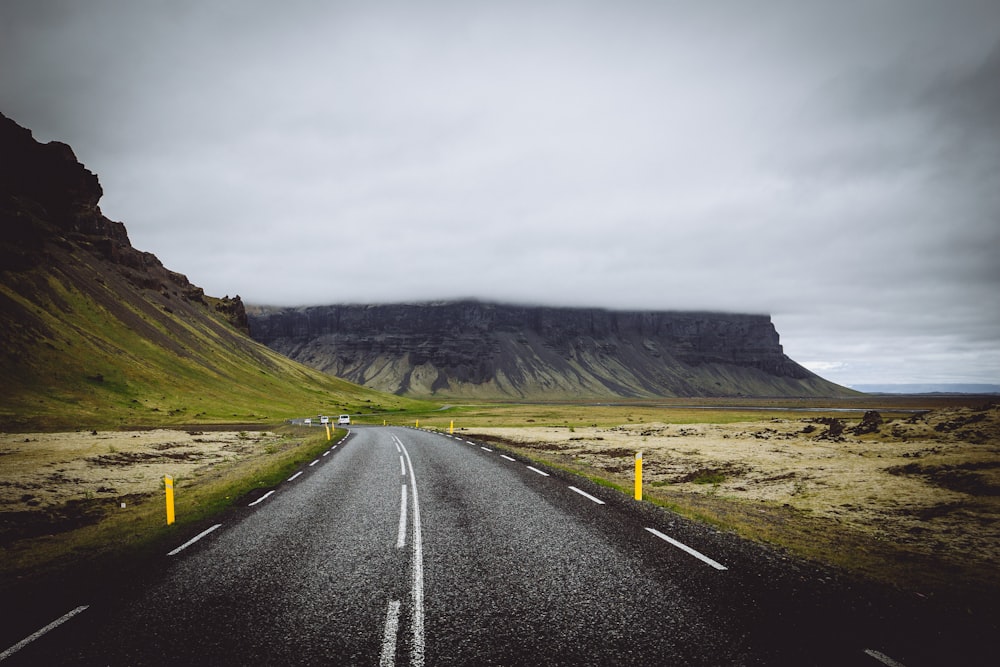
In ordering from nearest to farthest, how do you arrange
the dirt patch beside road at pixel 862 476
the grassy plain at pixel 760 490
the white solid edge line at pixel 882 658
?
the white solid edge line at pixel 882 658 < the grassy plain at pixel 760 490 < the dirt patch beside road at pixel 862 476

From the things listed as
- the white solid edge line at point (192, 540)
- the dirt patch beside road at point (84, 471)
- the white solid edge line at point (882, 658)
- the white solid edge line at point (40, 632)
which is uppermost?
the white solid edge line at point (882, 658)

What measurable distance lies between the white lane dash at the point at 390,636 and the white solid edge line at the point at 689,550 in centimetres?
541

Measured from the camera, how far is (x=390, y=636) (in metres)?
5.57

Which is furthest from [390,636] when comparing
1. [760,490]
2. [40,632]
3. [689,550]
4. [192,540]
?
[760,490]

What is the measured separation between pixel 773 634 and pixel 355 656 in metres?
5.02

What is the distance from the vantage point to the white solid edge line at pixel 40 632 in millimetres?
5402

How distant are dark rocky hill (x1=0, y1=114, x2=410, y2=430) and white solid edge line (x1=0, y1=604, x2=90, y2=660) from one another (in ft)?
186

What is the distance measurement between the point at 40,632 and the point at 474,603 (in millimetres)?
5651

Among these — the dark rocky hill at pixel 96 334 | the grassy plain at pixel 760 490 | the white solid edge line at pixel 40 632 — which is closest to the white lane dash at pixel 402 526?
the white solid edge line at pixel 40 632

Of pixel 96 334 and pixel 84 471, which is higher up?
pixel 96 334

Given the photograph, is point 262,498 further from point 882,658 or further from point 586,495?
point 882,658

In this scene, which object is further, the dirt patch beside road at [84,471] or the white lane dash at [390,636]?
the dirt patch beside road at [84,471]

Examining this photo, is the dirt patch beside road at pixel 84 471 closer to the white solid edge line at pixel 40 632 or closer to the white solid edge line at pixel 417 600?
the white solid edge line at pixel 40 632

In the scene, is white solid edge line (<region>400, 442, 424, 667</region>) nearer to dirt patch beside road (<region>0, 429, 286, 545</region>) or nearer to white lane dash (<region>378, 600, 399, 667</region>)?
white lane dash (<region>378, 600, 399, 667</region>)
